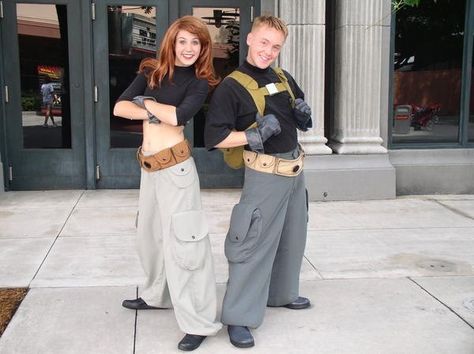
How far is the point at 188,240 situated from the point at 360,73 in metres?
4.78

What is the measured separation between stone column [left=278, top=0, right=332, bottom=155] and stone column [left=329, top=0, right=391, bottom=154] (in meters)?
0.29

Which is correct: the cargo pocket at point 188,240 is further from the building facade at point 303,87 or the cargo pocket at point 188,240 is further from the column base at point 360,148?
the column base at point 360,148

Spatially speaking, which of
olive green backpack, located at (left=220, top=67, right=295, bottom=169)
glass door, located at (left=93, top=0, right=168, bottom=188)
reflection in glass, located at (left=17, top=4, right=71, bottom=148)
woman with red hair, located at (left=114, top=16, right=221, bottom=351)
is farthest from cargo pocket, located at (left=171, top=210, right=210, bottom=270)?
reflection in glass, located at (left=17, top=4, right=71, bottom=148)

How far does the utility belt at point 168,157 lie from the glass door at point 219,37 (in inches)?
179

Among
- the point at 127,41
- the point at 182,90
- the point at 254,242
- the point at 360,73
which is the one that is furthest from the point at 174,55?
the point at 127,41

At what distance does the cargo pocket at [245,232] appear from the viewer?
11.4 ft

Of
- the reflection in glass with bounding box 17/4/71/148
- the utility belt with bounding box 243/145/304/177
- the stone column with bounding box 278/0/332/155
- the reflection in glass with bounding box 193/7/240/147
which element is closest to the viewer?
the utility belt with bounding box 243/145/304/177

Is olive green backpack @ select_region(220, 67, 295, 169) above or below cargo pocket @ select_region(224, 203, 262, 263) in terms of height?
above

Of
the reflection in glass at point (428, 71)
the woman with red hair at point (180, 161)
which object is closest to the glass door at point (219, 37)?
the reflection in glass at point (428, 71)

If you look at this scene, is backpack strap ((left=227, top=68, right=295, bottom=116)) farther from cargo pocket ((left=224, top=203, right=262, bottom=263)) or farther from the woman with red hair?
cargo pocket ((left=224, top=203, right=262, bottom=263))

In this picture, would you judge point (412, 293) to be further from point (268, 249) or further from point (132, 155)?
point (132, 155)

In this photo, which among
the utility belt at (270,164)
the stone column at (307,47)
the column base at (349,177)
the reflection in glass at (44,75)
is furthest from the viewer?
the reflection in glass at (44,75)

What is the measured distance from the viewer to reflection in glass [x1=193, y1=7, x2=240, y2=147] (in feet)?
26.2

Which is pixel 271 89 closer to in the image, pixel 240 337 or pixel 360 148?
pixel 240 337
